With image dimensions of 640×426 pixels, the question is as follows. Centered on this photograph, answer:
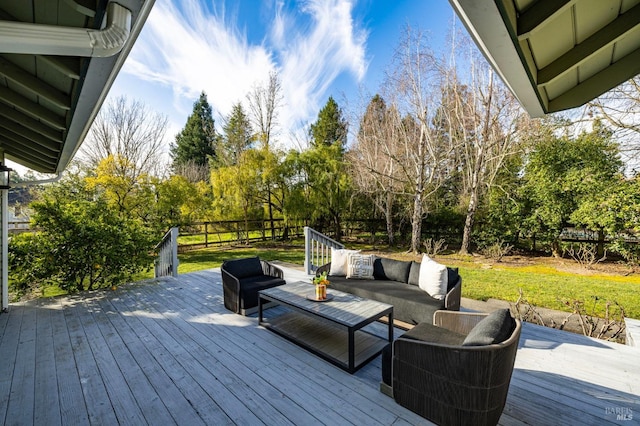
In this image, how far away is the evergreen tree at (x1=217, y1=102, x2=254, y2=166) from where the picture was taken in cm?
1412

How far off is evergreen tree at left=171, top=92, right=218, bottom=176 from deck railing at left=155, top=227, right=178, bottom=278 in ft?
53.7

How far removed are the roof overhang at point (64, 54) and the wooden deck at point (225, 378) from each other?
2286 millimetres

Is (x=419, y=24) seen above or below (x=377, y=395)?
above

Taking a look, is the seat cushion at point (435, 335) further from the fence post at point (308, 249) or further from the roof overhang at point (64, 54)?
the fence post at point (308, 249)

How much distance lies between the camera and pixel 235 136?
47.9 feet

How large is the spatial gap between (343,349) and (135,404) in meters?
1.84

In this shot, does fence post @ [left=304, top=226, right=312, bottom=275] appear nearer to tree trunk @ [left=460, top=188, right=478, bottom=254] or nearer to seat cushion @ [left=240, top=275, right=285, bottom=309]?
seat cushion @ [left=240, top=275, right=285, bottom=309]

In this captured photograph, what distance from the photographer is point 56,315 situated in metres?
3.85

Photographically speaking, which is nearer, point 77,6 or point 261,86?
point 77,6

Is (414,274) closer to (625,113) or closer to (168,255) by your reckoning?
(168,255)

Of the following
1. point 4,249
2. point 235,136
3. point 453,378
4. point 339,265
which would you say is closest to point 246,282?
point 339,265

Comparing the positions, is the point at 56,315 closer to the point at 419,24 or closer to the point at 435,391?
the point at 435,391

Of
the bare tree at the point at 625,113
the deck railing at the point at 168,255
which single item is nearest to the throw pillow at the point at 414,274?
the deck railing at the point at 168,255

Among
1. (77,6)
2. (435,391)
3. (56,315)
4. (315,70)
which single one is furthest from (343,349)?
(315,70)
